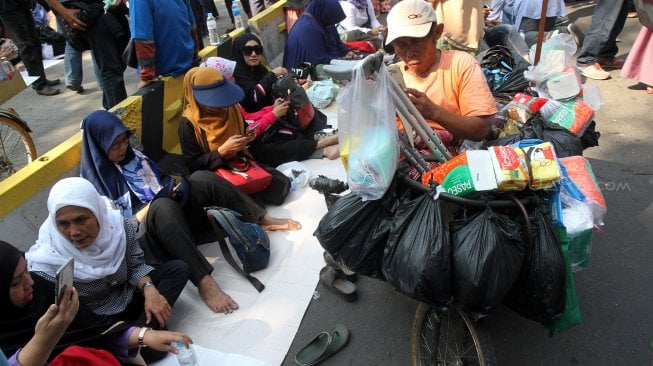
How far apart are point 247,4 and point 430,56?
7.08 meters

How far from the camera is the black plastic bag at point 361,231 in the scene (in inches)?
80.8

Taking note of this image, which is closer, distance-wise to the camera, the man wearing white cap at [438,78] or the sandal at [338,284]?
the man wearing white cap at [438,78]

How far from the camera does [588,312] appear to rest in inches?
106

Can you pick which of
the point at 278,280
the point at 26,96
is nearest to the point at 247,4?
the point at 26,96

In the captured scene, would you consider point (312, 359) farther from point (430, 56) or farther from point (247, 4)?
point (247, 4)

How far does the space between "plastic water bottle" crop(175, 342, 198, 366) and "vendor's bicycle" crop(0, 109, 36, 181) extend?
10.0 ft

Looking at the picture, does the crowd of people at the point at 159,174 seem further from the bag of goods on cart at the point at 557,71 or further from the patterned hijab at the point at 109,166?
the bag of goods on cart at the point at 557,71

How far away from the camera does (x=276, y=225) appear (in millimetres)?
3602

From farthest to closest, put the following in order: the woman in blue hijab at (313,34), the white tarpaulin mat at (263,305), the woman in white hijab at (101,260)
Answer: the woman in blue hijab at (313,34) → the white tarpaulin mat at (263,305) → the woman in white hijab at (101,260)

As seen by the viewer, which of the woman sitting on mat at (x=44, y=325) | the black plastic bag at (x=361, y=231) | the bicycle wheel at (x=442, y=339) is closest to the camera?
A: the woman sitting on mat at (x=44, y=325)

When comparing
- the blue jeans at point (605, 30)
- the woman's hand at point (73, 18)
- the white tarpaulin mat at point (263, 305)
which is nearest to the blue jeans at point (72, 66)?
the woman's hand at point (73, 18)

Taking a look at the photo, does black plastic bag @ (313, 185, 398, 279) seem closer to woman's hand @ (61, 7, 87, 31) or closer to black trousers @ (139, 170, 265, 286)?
black trousers @ (139, 170, 265, 286)

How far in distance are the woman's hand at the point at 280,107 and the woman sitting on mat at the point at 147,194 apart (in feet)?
3.80

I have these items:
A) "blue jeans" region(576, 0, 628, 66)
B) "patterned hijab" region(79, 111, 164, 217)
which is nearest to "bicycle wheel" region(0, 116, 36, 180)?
"patterned hijab" region(79, 111, 164, 217)
